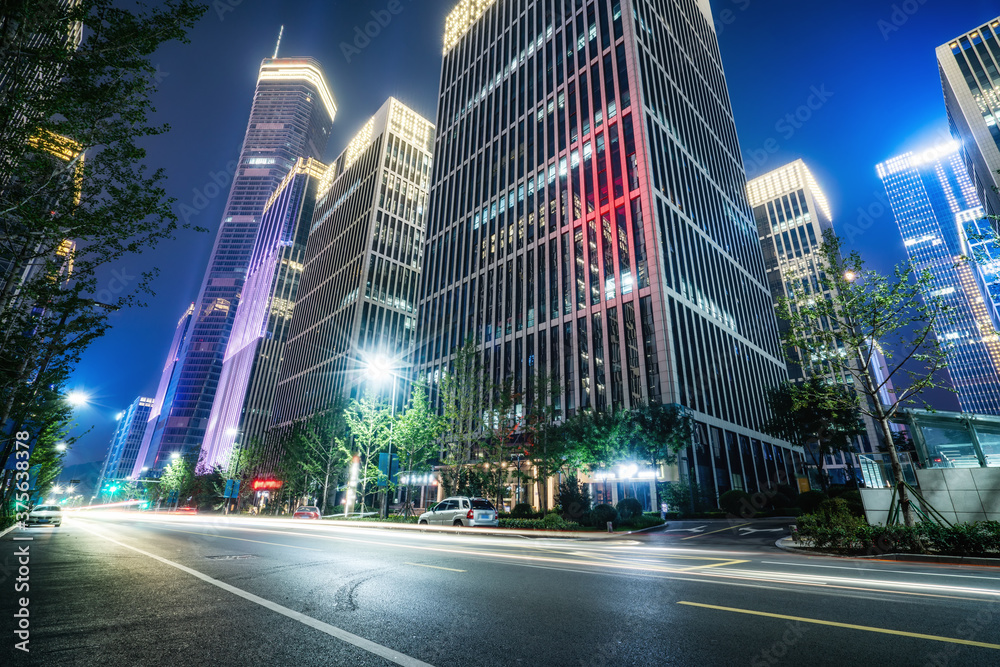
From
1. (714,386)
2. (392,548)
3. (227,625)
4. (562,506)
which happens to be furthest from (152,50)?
(714,386)

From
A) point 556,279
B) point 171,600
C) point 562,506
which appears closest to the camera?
point 171,600

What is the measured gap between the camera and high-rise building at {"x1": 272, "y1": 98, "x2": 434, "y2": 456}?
7875 centimetres

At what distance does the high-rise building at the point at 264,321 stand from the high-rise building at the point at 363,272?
1915 centimetres

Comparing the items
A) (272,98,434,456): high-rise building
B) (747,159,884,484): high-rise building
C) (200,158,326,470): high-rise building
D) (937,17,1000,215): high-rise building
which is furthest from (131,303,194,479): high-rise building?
(937,17,1000,215): high-rise building

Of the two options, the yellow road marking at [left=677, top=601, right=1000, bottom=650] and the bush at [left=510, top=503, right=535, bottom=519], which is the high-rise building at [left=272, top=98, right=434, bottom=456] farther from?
the yellow road marking at [left=677, top=601, right=1000, bottom=650]

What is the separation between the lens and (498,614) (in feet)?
17.9

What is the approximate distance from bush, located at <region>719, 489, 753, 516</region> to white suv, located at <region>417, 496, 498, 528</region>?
68.5 feet

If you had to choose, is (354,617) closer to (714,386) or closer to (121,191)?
(121,191)

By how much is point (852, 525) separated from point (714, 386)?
3368cm

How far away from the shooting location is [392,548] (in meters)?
13.4

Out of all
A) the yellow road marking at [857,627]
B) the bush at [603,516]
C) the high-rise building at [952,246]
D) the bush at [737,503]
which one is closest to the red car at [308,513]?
the bush at [603,516]

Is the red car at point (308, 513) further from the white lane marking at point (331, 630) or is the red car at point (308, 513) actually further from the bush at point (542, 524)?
the white lane marking at point (331, 630)

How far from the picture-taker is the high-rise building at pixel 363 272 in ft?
258

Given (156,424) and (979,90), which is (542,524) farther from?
(156,424)
